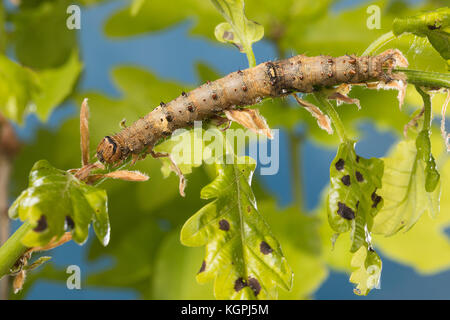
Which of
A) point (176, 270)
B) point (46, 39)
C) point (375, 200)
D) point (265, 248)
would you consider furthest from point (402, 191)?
point (46, 39)

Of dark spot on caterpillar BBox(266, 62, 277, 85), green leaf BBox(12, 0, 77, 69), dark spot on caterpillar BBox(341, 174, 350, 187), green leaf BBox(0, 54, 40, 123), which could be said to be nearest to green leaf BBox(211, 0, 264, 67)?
dark spot on caterpillar BBox(266, 62, 277, 85)

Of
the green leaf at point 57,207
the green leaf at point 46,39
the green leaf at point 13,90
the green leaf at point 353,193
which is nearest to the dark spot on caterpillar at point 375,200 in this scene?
the green leaf at point 353,193

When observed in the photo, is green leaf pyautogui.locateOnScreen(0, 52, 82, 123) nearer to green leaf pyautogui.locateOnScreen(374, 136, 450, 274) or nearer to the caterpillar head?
the caterpillar head

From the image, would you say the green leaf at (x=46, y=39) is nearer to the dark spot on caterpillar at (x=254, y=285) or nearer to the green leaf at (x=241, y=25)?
the green leaf at (x=241, y=25)

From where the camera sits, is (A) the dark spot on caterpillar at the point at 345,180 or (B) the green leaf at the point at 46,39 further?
(B) the green leaf at the point at 46,39

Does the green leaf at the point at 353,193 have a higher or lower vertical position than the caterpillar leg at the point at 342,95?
lower

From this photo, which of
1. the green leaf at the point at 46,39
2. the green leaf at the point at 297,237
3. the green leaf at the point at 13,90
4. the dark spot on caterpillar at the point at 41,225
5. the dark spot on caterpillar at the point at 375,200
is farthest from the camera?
the green leaf at the point at 46,39
